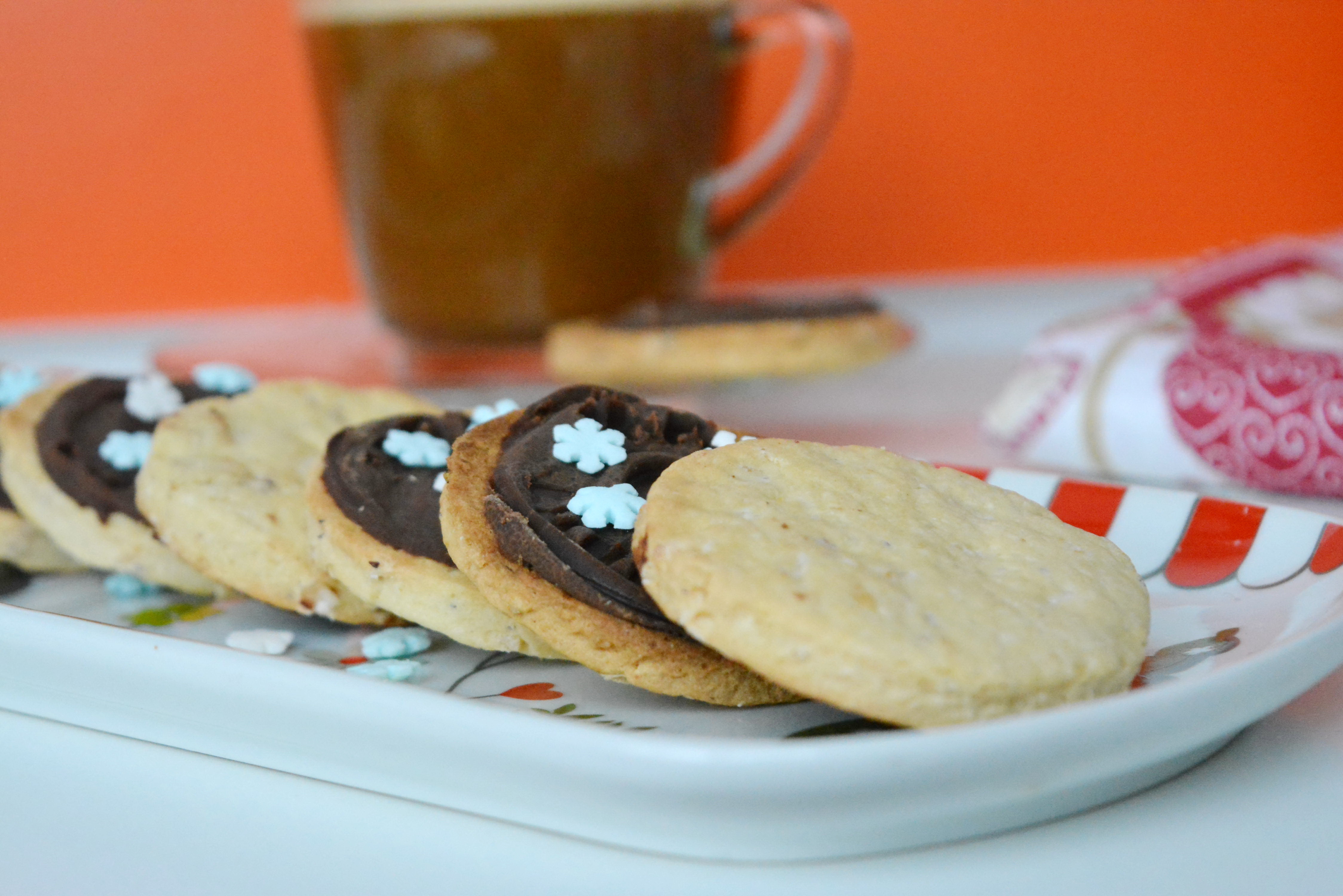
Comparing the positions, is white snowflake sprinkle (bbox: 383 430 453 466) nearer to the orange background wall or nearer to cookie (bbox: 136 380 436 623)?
cookie (bbox: 136 380 436 623)

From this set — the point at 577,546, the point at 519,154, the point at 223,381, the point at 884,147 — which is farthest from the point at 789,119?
the point at 577,546

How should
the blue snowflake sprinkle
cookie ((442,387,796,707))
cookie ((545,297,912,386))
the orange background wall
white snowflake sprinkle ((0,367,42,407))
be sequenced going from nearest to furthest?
cookie ((442,387,796,707)) < the blue snowflake sprinkle < white snowflake sprinkle ((0,367,42,407)) < cookie ((545,297,912,386)) < the orange background wall

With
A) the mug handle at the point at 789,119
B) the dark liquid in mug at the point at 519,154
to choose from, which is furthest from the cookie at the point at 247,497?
the mug handle at the point at 789,119

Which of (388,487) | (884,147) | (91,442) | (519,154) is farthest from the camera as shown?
(884,147)

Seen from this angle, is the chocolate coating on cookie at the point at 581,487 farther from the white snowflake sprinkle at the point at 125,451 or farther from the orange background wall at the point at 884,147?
the orange background wall at the point at 884,147

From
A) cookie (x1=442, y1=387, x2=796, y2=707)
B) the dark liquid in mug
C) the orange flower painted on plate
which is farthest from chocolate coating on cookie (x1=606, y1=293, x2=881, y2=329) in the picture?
the orange flower painted on plate

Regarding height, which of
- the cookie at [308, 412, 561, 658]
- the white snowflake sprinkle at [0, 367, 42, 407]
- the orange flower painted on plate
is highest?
the white snowflake sprinkle at [0, 367, 42, 407]

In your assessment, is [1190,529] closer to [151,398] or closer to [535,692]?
[535,692]
